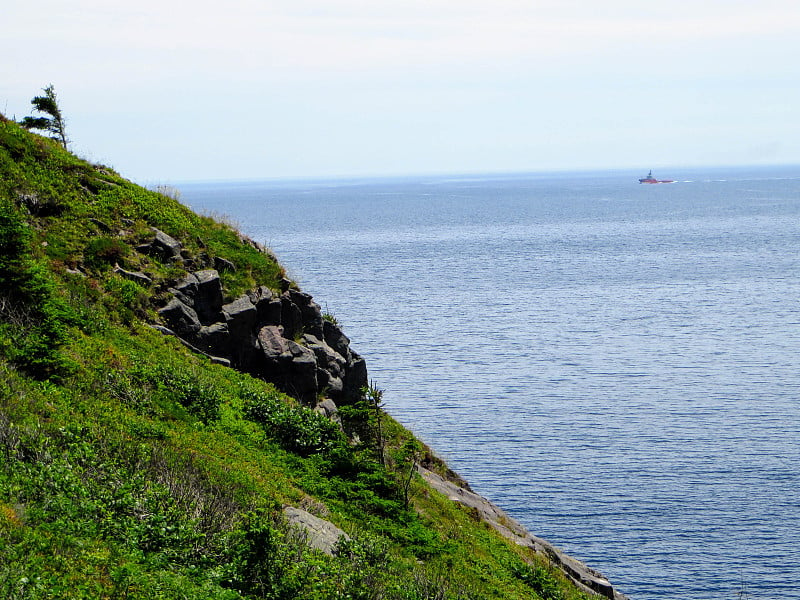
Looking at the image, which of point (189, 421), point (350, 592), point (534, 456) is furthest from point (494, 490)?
point (350, 592)

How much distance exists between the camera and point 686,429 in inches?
2532

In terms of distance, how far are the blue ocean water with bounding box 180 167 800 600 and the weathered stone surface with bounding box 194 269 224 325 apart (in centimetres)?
656

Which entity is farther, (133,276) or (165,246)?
(165,246)

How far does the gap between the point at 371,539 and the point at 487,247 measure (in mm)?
151120

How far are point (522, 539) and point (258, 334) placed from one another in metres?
13.7

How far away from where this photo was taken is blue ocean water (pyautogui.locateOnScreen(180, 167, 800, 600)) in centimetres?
4856

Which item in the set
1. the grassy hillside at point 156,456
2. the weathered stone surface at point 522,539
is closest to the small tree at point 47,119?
the grassy hillside at point 156,456

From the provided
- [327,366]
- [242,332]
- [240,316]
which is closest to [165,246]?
[240,316]

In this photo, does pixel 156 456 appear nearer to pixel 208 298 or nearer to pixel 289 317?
pixel 208 298

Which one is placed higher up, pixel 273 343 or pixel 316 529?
pixel 273 343

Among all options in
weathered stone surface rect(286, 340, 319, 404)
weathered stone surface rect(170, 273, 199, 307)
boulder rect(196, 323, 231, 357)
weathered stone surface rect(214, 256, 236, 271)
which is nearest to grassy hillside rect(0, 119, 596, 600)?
weathered stone surface rect(214, 256, 236, 271)

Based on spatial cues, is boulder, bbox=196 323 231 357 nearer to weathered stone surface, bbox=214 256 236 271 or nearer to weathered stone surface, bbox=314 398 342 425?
weathered stone surface, bbox=214 256 236 271

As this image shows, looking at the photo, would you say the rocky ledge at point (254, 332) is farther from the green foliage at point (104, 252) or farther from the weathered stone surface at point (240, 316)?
the green foliage at point (104, 252)

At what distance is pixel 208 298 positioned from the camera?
3534 cm
